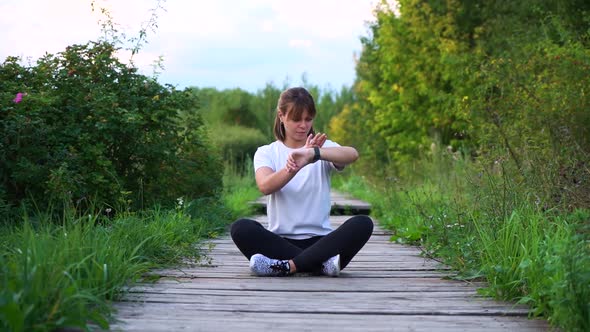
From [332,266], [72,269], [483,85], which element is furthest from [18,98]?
[483,85]

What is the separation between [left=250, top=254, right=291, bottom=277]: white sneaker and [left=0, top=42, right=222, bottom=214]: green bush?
187 centimetres

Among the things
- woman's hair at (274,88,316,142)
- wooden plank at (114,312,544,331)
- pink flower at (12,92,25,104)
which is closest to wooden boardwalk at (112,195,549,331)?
wooden plank at (114,312,544,331)

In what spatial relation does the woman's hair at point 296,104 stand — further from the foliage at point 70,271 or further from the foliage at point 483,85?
the foliage at point 483,85

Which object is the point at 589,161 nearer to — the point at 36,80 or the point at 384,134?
the point at 36,80

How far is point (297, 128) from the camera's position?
5.16 m

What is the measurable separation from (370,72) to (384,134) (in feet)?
7.50

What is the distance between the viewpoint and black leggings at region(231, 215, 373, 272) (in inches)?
199

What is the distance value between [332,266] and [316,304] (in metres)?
1.02

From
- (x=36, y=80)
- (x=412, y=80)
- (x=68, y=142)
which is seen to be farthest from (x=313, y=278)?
(x=412, y=80)

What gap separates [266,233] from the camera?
5137 mm

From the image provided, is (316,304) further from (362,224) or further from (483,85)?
(483,85)

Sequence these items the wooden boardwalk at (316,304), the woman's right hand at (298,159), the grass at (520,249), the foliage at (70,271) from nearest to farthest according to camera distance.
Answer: the foliage at (70,271) < the grass at (520,249) < the wooden boardwalk at (316,304) < the woman's right hand at (298,159)

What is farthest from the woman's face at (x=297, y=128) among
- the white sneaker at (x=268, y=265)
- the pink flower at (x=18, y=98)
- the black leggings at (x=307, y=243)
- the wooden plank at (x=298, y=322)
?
the pink flower at (x=18, y=98)

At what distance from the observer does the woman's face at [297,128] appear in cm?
514
